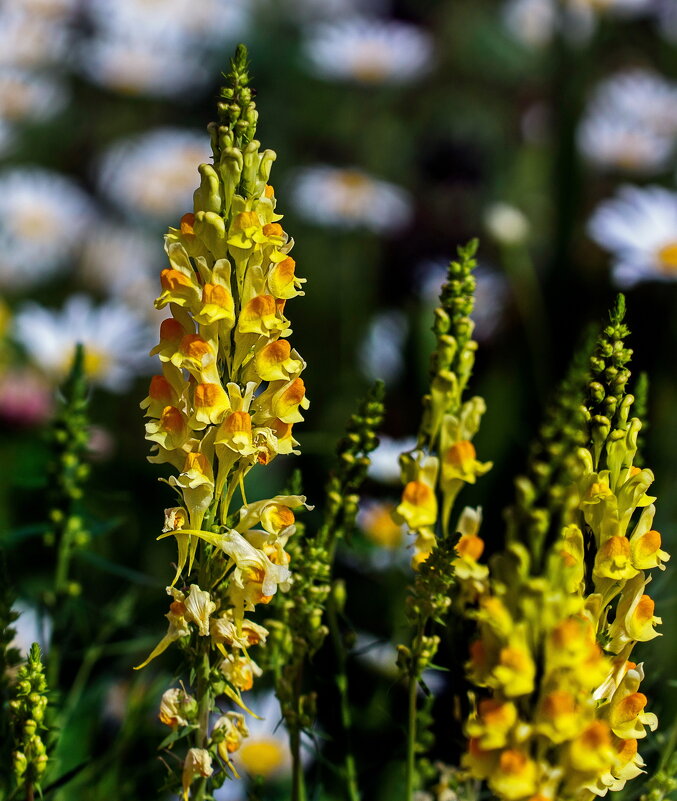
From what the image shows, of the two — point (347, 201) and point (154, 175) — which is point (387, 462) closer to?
point (347, 201)

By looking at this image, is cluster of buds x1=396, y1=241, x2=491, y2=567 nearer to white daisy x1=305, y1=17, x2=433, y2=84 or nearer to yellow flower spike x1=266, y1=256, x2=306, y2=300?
yellow flower spike x1=266, y1=256, x2=306, y2=300

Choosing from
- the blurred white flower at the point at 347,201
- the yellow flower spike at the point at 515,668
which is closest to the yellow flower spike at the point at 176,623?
the yellow flower spike at the point at 515,668

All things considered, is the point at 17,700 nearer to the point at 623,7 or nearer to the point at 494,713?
the point at 494,713

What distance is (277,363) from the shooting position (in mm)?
351

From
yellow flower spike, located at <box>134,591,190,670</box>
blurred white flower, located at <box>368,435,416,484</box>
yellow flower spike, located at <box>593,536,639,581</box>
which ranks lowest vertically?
yellow flower spike, located at <box>134,591,190,670</box>

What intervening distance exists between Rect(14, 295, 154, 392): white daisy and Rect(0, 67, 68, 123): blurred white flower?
25.1 inches

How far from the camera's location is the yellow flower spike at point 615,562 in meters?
0.34

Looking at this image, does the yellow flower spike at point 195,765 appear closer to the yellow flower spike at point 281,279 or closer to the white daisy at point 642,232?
the yellow flower spike at point 281,279

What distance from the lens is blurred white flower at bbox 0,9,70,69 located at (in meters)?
2.00

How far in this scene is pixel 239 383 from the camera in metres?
0.37

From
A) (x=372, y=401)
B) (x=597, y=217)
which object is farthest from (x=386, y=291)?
(x=372, y=401)

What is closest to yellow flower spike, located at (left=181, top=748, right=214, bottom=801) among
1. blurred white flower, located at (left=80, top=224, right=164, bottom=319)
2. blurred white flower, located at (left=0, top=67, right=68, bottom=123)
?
blurred white flower, located at (left=80, top=224, right=164, bottom=319)

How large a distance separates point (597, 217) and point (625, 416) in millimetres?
1041

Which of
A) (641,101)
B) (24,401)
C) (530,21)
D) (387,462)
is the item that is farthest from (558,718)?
(530,21)
